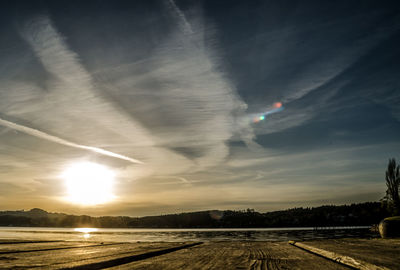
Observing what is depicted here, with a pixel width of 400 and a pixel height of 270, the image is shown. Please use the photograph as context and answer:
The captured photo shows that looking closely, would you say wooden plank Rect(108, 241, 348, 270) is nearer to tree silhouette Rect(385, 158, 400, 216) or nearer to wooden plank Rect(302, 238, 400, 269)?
wooden plank Rect(302, 238, 400, 269)

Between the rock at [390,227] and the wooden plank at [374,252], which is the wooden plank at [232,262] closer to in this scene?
the wooden plank at [374,252]

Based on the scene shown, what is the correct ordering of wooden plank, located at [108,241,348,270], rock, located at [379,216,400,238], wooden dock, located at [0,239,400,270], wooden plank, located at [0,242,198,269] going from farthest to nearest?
rock, located at [379,216,400,238] < wooden plank, located at [108,241,348,270] < wooden dock, located at [0,239,400,270] < wooden plank, located at [0,242,198,269]

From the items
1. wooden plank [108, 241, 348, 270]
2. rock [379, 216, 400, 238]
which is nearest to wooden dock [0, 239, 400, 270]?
wooden plank [108, 241, 348, 270]

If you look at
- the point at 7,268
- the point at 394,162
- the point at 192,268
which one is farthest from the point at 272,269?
the point at 394,162

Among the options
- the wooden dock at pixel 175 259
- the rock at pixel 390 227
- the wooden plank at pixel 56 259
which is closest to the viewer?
the wooden plank at pixel 56 259

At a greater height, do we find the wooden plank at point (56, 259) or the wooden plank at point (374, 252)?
the wooden plank at point (56, 259)

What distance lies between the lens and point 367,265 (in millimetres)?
2545

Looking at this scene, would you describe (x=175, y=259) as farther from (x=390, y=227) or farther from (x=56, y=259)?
(x=390, y=227)

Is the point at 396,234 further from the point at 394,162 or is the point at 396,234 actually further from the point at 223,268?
the point at 394,162

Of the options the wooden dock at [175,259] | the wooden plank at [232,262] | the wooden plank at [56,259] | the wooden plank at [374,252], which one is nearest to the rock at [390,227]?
the wooden plank at [374,252]

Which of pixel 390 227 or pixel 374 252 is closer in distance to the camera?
pixel 374 252

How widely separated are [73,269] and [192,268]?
1.09 m

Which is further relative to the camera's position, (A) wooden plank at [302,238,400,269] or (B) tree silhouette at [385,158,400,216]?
(B) tree silhouette at [385,158,400,216]

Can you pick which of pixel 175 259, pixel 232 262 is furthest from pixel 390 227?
pixel 175 259
